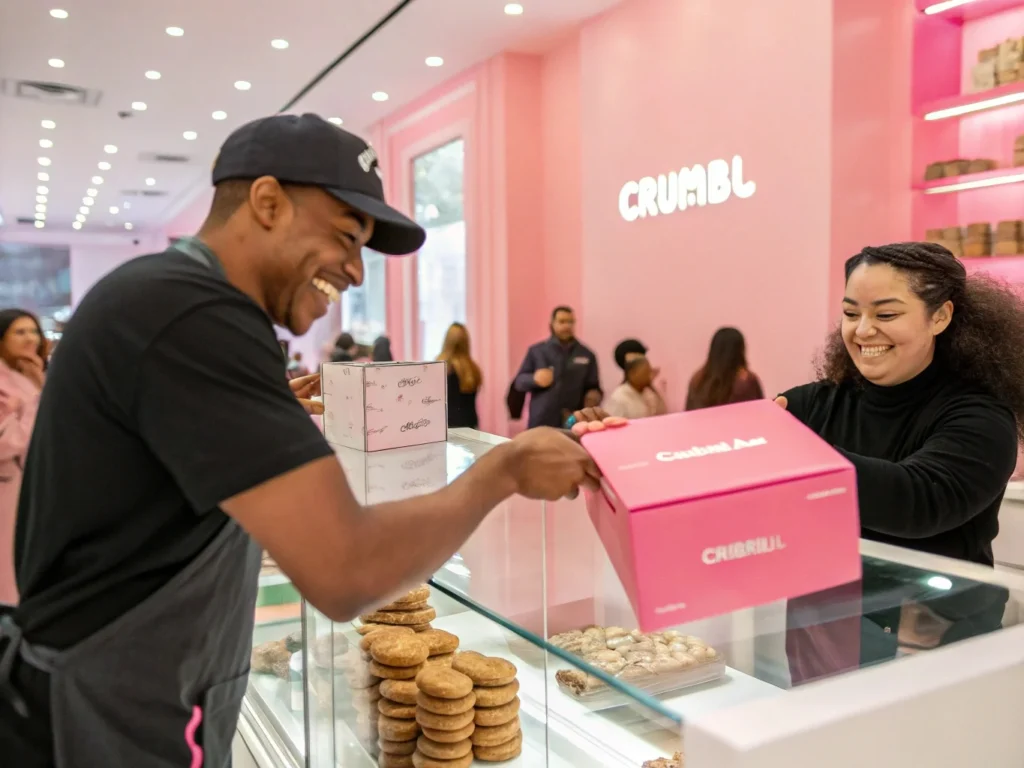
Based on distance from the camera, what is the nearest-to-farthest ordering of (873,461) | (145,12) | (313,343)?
(873,461), (145,12), (313,343)

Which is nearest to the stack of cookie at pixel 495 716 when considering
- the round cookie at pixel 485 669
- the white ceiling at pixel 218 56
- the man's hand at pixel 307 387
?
the round cookie at pixel 485 669

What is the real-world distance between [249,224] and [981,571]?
1178mm

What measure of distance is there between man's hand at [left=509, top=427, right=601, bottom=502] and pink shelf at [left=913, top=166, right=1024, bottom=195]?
4.06 metres

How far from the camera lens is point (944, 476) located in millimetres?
1616

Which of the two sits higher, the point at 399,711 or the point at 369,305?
the point at 369,305

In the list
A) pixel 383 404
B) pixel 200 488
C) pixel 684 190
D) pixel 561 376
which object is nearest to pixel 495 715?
pixel 383 404

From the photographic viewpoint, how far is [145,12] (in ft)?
21.5

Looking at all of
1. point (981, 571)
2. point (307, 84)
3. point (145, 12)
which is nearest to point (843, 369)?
point (981, 571)

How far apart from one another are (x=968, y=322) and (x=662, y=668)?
109 centimetres

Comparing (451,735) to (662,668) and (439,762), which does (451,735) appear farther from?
(662,668)

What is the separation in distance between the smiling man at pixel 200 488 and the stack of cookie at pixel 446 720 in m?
0.44

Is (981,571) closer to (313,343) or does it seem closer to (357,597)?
(357,597)

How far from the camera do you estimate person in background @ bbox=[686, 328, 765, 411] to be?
4633 millimetres

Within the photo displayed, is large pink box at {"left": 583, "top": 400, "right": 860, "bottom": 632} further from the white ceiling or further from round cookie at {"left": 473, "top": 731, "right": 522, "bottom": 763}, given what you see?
the white ceiling
